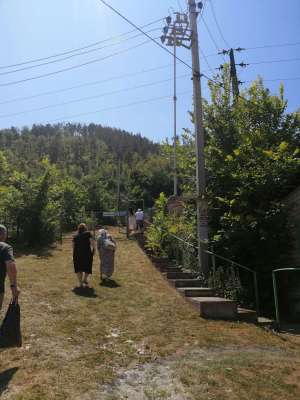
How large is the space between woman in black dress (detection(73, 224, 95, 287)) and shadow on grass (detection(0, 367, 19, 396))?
540 centimetres

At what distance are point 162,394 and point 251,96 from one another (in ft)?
50.2

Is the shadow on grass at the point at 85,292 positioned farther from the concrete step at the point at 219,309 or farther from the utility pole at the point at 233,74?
the utility pole at the point at 233,74

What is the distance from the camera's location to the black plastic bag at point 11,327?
6109 mm

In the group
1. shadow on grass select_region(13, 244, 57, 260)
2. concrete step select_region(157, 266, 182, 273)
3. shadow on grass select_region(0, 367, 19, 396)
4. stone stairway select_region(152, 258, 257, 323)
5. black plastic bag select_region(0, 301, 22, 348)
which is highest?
shadow on grass select_region(13, 244, 57, 260)

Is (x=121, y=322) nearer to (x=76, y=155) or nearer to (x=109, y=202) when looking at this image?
(x=109, y=202)

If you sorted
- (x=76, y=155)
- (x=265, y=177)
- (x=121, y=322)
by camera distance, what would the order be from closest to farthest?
(x=121, y=322) → (x=265, y=177) → (x=76, y=155)

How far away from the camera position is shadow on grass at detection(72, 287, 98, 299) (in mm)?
10495

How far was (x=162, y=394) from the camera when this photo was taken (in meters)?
5.37

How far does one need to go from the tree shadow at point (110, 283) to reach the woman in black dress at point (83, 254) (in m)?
0.68

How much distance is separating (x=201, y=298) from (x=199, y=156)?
433 centimetres

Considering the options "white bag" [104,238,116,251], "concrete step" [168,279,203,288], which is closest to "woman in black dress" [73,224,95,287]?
"white bag" [104,238,116,251]

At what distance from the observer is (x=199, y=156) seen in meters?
13.0

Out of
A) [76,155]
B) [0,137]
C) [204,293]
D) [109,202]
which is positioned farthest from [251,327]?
[0,137]

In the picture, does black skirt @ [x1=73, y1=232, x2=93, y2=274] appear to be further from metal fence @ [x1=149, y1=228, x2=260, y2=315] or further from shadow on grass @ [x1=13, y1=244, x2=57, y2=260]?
shadow on grass @ [x1=13, y1=244, x2=57, y2=260]
